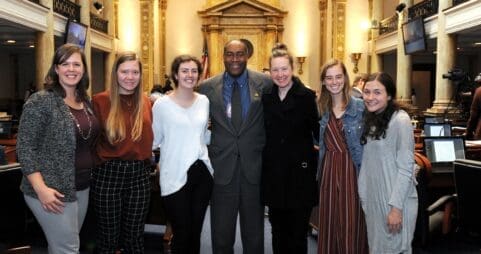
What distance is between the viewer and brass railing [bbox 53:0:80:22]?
12.5 meters

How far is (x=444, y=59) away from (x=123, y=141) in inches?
409

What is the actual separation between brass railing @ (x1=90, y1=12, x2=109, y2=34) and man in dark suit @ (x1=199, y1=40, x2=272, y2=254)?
12.6 metres

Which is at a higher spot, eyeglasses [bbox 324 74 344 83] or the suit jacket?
eyeglasses [bbox 324 74 344 83]

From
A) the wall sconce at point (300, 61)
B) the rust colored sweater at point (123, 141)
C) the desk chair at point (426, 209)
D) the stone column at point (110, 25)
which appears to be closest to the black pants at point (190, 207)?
the rust colored sweater at point (123, 141)

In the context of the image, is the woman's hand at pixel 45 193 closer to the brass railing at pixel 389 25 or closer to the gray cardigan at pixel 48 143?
the gray cardigan at pixel 48 143

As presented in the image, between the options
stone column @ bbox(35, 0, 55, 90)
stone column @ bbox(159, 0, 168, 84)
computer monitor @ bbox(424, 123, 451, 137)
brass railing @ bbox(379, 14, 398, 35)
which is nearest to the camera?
computer monitor @ bbox(424, 123, 451, 137)

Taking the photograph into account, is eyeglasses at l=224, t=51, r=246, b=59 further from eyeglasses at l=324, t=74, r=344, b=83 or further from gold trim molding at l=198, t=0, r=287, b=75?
gold trim molding at l=198, t=0, r=287, b=75

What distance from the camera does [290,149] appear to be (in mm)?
3143

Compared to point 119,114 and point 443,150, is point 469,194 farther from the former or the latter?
point 119,114

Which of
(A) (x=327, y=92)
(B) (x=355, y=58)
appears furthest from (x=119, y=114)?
(B) (x=355, y=58)

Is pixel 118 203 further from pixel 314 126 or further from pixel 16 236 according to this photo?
pixel 314 126

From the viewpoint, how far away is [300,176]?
3189 mm

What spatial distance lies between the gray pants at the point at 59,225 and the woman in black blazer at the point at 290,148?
1247 mm

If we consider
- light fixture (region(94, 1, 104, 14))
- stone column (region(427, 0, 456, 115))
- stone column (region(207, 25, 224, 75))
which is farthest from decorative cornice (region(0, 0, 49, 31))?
stone column (region(427, 0, 456, 115))
